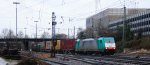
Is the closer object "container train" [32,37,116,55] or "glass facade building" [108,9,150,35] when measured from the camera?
"container train" [32,37,116,55]

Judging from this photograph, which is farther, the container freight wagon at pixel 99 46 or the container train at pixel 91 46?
the container train at pixel 91 46

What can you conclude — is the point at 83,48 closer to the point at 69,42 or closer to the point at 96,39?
the point at 96,39

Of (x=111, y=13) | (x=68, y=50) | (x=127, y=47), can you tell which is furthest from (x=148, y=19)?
(x=111, y=13)

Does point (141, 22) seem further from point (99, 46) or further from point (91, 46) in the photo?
point (99, 46)

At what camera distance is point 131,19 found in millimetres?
123250

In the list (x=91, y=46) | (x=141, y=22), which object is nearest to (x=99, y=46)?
(x=91, y=46)

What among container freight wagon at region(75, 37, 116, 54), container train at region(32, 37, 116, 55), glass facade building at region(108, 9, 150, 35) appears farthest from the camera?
glass facade building at region(108, 9, 150, 35)

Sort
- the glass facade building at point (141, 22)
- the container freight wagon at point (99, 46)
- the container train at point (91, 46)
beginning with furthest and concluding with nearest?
the glass facade building at point (141, 22) → the container train at point (91, 46) → the container freight wagon at point (99, 46)

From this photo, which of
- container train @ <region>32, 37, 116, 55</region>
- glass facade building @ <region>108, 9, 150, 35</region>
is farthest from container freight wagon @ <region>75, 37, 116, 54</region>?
glass facade building @ <region>108, 9, 150, 35</region>

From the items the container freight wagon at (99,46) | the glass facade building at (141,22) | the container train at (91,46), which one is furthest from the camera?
the glass facade building at (141,22)

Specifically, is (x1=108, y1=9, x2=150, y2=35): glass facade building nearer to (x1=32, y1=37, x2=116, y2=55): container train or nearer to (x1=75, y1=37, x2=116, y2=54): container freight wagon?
(x1=32, y1=37, x2=116, y2=55): container train

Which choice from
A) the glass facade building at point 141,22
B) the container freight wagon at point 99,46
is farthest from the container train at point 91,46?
the glass facade building at point 141,22

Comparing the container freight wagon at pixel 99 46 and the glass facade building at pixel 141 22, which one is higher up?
the glass facade building at pixel 141 22

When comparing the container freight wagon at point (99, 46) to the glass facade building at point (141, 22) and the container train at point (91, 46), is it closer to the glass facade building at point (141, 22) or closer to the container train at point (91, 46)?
the container train at point (91, 46)
